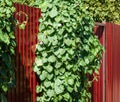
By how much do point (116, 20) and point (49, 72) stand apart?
641cm

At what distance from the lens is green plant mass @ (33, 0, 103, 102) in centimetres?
511

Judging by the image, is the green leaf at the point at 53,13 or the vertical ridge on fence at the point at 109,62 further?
the vertical ridge on fence at the point at 109,62

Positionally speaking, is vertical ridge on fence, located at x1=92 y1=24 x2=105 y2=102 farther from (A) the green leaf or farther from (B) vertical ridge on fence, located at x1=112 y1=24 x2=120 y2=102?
(A) the green leaf

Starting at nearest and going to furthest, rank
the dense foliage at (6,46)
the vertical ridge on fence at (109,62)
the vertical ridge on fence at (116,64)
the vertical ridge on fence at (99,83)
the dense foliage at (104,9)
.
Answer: the dense foliage at (6,46), the vertical ridge on fence at (99,83), the vertical ridge on fence at (109,62), the vertical ridge on fence at (116,64), the dense foliage at (104,9)

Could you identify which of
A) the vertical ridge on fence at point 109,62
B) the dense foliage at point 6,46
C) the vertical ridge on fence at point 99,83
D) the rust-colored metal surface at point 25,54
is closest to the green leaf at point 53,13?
the rust-colored metal surface at point 25,54

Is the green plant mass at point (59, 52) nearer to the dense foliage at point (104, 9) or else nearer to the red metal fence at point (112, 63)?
the red metal fence at point (112, 63)

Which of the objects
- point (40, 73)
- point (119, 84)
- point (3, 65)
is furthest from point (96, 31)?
point (3, 65)

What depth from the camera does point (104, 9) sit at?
11.1 meters

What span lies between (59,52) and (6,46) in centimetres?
136

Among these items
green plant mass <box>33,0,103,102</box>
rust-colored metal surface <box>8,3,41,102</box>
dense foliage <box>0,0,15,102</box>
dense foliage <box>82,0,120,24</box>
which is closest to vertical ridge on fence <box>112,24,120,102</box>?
green plant mass <box>33,0,103,102</box>

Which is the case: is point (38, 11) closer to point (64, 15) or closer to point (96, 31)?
point (64, 15)

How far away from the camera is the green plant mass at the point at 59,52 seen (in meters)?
5.11

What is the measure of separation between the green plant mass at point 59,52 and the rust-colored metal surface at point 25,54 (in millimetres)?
76

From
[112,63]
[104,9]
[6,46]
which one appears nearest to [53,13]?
[6,46]
